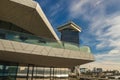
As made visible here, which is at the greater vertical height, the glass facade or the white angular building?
the white angular building

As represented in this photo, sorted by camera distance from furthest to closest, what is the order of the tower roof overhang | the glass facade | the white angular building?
the glass facade
the tower roof overhang
the white angular building

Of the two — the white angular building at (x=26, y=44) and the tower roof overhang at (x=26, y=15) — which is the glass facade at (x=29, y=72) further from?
the tower roof overhang at (x=26, y=15)

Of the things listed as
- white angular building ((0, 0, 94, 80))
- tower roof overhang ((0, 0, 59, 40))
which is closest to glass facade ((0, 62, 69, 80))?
white angular building ((0, 0, 94, 80))

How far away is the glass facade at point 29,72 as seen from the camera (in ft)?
55.8

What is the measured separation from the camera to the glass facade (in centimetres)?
1700

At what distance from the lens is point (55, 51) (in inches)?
645

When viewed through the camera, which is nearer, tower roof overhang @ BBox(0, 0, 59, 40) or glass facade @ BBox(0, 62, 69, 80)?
tower roof overhang @ BBox(0, 0, 59, 40)

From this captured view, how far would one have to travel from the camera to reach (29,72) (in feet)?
67.1

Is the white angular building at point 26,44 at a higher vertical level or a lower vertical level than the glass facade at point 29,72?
higher

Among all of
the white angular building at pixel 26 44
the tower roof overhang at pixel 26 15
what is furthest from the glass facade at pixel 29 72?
the tower roof overhang at pixel 26 15

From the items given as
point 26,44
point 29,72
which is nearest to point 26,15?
point 26,44

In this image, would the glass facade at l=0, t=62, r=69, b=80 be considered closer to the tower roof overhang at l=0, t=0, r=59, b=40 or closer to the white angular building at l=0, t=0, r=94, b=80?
the white angular building at l=0, t=0, r=94, b=80

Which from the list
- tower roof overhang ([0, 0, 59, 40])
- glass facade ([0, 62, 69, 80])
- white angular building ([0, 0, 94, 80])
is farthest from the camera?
glass facade ([0, 62, 69, 80])

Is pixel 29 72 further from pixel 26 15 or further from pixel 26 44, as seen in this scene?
pixel 26 15
